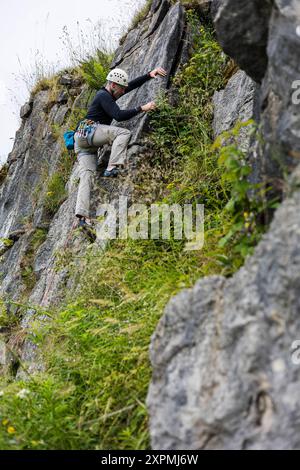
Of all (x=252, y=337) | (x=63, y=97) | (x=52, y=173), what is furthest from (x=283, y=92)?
(x=63, y=97)

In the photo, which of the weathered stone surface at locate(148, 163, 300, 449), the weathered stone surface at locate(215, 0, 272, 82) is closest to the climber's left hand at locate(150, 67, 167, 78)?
the weathered stone surface at locate(215, 0, 272, 82)

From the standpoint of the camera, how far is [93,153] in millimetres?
8812

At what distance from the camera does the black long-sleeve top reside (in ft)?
26.9

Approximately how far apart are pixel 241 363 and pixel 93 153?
20.3ft

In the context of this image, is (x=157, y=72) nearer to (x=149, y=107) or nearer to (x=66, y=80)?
(x=149, y=107)

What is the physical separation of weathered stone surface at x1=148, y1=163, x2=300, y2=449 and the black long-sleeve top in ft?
16.5

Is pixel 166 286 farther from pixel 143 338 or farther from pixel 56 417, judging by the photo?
pixel 56 417

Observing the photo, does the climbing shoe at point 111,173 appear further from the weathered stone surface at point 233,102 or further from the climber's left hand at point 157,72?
the climber's left hand at point 157,72

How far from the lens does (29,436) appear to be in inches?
158

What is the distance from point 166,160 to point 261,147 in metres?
3.92

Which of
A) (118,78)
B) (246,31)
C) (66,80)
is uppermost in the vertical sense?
(66,80)

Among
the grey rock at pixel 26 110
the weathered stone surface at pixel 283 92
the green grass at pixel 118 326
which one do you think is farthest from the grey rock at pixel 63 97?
the weathered stone surface at pixel 283 92

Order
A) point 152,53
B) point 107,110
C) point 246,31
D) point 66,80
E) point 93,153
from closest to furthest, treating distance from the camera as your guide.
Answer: point 246,31 < point 107,110 < point 93,153 < point 152,53 < point 66,80

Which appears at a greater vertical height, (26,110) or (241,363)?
(26,110)
